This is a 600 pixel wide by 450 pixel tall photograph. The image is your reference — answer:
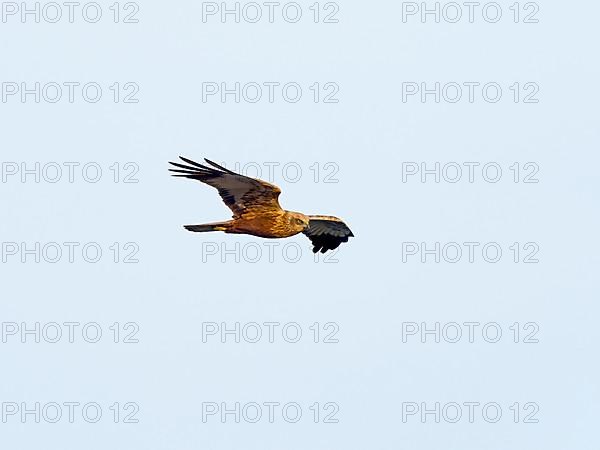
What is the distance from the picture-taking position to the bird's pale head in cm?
3219

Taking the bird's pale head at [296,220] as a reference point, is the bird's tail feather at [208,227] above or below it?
below

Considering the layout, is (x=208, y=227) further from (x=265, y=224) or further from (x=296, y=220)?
(x=296, y=220)

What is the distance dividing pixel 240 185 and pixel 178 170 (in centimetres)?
121

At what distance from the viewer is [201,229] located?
1240 inches

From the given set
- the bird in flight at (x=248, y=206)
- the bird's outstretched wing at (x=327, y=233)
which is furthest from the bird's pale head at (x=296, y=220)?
the bird's outstretched wing at (x=327, y=233)

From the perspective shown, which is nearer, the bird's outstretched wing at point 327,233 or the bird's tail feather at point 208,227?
the bird's tail feather at point 208,227

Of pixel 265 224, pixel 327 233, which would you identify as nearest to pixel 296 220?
pixel 265 224

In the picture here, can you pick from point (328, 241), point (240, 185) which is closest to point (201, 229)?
point (240, 185)

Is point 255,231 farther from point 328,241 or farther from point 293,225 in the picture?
point 328,241

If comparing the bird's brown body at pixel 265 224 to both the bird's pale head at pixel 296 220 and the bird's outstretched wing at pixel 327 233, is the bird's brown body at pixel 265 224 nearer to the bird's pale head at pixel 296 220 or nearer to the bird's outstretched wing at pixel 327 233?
the bird's pale head at pixel 296 220

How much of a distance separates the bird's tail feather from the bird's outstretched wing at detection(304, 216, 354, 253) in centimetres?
288

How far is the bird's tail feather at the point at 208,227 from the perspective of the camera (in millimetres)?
31328

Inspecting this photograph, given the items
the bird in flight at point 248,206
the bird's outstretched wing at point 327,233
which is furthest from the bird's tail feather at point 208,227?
the bird's outstretched wing at point 327,233

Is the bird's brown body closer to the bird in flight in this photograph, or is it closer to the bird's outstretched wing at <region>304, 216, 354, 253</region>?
the bird in flight
